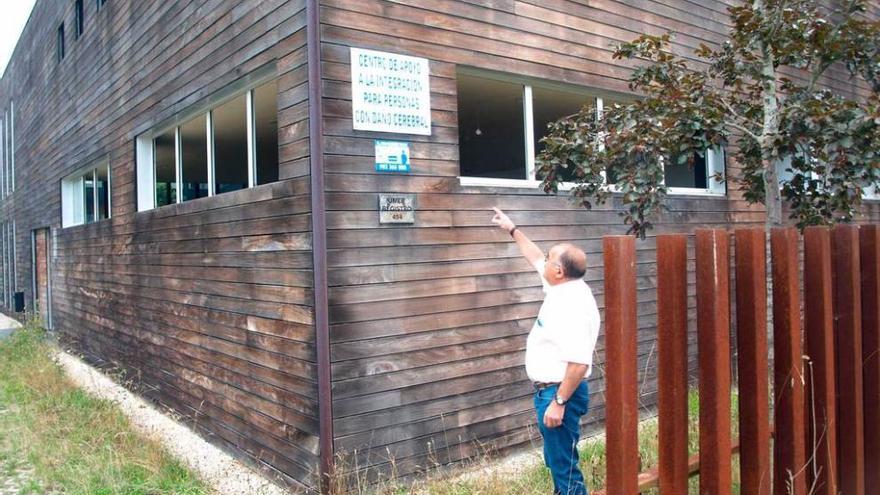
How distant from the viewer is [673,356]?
2.43 metres

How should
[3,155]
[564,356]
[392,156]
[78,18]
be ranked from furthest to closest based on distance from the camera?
[3,155], [78,18], [392,156], [564,356]

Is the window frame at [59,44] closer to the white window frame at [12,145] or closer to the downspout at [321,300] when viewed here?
the white window frame at [12,145]

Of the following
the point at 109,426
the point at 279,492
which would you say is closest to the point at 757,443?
the point at 279,492

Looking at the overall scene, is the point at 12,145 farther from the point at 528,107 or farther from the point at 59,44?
the point at 528,107

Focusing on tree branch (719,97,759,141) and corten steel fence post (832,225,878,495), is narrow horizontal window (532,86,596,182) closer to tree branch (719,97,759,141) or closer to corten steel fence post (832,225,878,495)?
tree branch (719,97,759,141)

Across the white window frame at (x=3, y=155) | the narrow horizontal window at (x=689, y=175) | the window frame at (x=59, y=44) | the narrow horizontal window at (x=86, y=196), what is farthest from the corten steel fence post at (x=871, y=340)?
the white window frame at (x=3, y=155)

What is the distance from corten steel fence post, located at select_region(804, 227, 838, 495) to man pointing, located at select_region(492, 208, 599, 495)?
91cm

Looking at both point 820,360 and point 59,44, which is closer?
point 820,360

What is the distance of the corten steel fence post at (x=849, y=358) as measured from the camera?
9.60 feet

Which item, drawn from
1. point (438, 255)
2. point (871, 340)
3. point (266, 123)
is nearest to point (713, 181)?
point (438, 255)

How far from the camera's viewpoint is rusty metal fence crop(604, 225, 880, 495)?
Answer: 7.63 feet

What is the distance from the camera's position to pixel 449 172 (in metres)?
4.80

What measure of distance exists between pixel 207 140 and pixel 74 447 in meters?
2.88

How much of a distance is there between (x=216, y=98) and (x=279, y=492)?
3353mm
